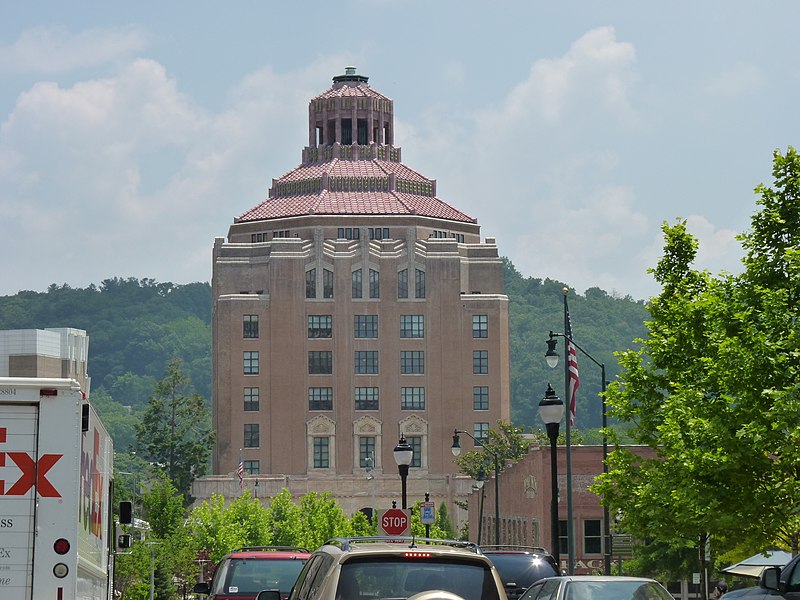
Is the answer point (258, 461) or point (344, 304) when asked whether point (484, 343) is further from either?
point (258, 461)

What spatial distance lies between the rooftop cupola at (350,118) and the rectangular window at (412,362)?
29.9 meters

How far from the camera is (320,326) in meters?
143

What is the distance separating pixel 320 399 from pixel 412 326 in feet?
35.1

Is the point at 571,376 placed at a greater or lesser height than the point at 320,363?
lesser

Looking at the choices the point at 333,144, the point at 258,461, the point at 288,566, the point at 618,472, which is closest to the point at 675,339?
the point at 618,472

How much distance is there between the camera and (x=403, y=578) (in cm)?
1312

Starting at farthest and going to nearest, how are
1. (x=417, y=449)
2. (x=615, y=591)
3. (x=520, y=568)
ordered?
(x=417, y=449), (x=520, y=568), (x=615, y=591)

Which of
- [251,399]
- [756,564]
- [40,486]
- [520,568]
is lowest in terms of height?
[756,564]

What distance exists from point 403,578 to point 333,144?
15304 centimetres

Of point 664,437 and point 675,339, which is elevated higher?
point 675,339

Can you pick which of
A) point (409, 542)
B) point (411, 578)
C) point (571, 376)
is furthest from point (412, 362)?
point (411, 578)

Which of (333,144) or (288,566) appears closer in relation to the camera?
(288,566)

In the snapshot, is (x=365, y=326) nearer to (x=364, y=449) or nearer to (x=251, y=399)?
(x=364, y=449)

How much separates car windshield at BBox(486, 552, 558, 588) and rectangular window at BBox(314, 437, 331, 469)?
116733 millimetres
